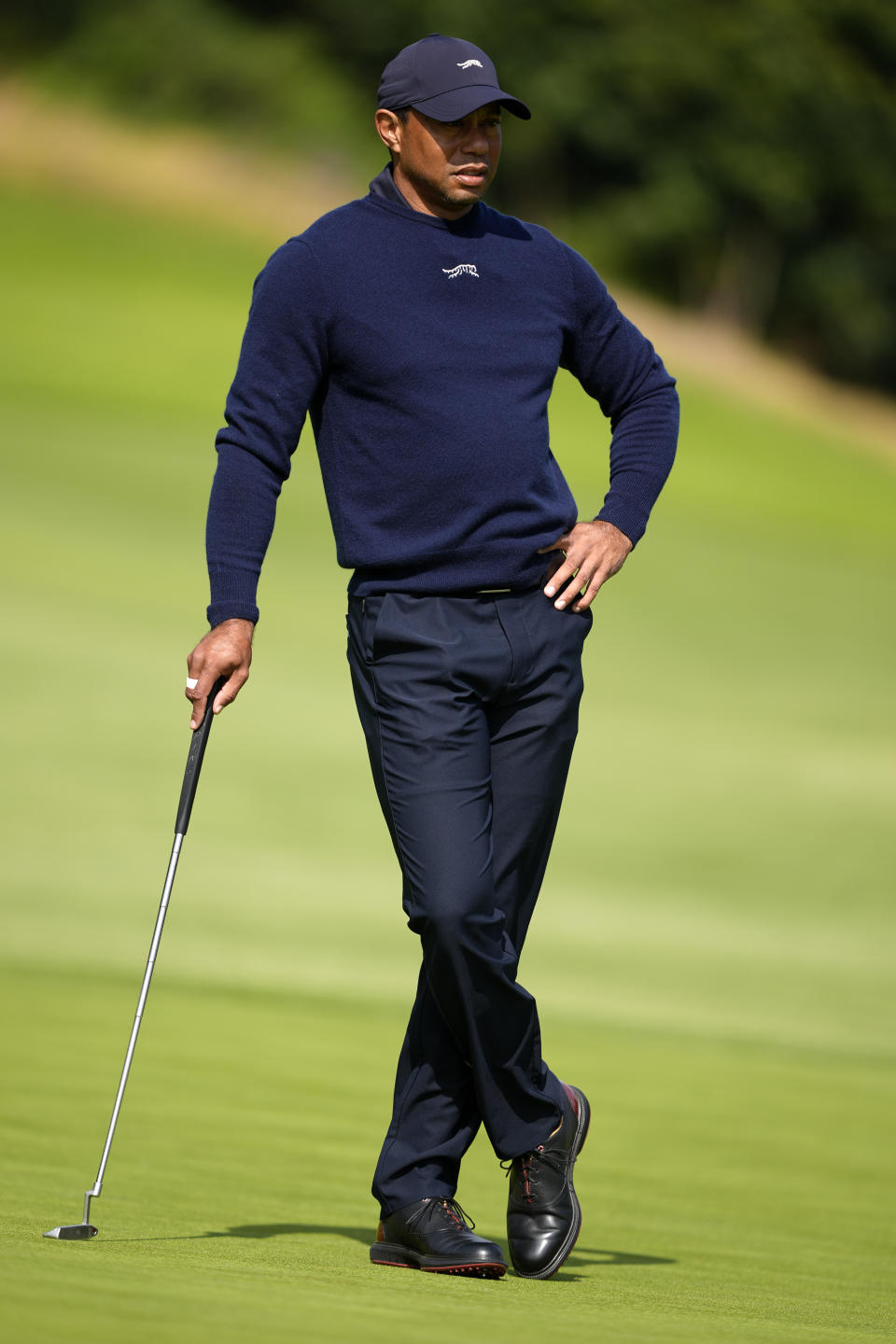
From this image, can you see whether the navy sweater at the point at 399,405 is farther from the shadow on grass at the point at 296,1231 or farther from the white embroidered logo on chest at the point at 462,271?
the shadow on grass at the point at 296,1231

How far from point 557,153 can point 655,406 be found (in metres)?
42.1

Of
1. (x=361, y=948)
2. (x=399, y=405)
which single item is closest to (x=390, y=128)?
(x=399, y=405)

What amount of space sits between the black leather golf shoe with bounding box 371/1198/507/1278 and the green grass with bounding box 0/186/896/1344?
104mm

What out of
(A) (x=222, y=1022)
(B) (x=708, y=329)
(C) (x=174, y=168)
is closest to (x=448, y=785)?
(A) (x=222, y=1022)

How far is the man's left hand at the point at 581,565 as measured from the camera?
3.32m

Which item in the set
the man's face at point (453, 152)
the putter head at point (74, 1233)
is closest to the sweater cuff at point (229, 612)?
the man's face at point (453, 152)

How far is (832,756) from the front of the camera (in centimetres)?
1171

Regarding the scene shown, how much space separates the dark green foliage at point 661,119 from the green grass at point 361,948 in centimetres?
2346

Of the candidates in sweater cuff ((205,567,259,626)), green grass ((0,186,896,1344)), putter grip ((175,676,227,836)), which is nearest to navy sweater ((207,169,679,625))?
sweater cuff ((205,567,259,626))

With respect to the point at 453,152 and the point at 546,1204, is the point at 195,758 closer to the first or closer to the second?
the point at 546,1204

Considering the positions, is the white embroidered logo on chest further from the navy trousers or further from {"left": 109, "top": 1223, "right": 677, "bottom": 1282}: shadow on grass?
{"left": 109, "top": 1223, "right": 677, "bottom": 1282}: shadow on grass

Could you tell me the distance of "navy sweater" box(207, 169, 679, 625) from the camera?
3.25 metres

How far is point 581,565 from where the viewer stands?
11.0ft

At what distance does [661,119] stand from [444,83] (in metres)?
42.3
